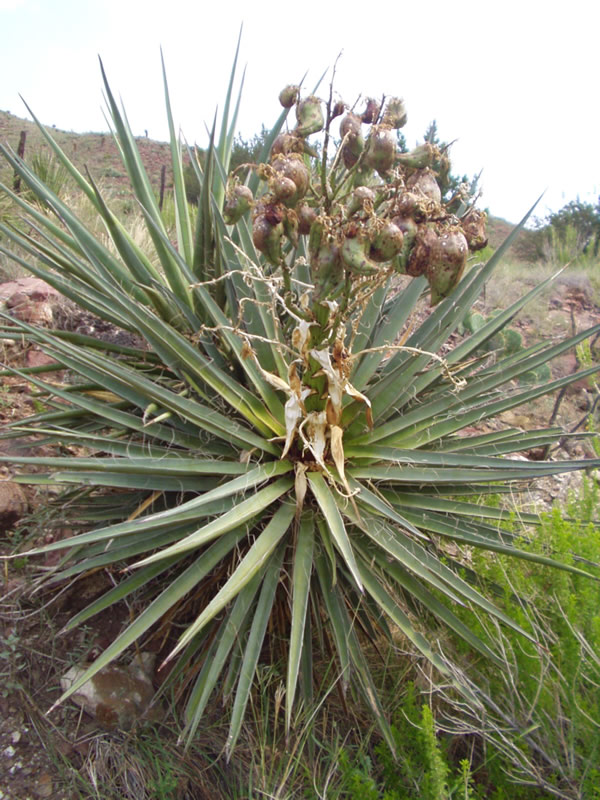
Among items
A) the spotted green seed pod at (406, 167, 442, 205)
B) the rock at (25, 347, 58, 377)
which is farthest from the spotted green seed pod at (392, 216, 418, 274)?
the rock at (25, 347, 58, 377)

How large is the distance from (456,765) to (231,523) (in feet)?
3.57

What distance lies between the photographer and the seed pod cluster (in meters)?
1.43

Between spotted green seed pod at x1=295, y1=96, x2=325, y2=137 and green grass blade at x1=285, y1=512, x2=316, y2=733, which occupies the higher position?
spotted green seed pod at x1=295, y1=96, x2=325, y2=137

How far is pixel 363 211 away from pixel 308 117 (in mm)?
396

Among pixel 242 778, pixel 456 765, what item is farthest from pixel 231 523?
pixel 456 765

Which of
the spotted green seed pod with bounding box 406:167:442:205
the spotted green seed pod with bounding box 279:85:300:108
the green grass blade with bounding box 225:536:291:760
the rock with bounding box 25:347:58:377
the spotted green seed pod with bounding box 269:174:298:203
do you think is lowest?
the rock with bounding box 25:347:58:377

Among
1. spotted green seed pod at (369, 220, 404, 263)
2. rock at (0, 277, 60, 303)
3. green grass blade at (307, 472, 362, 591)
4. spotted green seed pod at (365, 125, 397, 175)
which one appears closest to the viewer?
spotted green seed pod at (369, 220, 404, 263)

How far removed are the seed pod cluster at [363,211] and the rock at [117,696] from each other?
4.61 feet

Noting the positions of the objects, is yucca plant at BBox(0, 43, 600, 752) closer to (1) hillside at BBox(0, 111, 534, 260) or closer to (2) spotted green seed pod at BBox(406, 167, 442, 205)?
(2) spotted green seed pod at BBox(406, 167, 442, 205)

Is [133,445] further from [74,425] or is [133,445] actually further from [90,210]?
A: [90,210]

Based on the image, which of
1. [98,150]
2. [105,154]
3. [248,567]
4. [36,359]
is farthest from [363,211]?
[98,150]

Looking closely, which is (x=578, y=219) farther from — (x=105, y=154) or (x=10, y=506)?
(x=105, y=154)

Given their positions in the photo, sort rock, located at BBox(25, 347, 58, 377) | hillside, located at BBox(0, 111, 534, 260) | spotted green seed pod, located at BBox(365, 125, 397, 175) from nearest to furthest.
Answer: spotted green seed pod, located at BBox(365, 125, 397, 175), rock, located at BBox(25, 347, 58, 377), hillside, located at BBox(0, 111, 534, 260)

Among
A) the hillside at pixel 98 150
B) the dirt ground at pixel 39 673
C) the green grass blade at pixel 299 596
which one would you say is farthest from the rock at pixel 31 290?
the hillside at pixel 98 150
